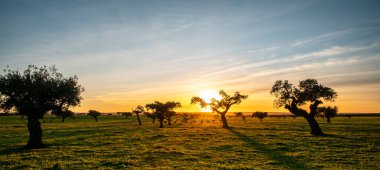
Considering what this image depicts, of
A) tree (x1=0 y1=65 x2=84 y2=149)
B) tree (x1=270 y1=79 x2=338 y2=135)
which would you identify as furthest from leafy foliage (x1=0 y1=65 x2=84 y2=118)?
tree (x1=270 y1=79 x2=338 y2=135)

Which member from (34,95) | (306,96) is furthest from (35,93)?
(306,96)

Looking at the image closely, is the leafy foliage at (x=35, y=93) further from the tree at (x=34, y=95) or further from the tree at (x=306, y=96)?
the tree at (x=306, y=96)

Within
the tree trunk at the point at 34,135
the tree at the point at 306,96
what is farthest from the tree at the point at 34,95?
the tree at the point at 306,96

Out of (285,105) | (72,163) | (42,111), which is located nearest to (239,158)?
(72,163)

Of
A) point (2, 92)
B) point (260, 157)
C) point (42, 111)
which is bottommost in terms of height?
point (260, 157)

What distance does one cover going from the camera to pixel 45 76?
36.3 m

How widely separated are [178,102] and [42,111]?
200 ft

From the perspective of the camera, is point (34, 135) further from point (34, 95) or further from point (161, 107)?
point (161, 107)

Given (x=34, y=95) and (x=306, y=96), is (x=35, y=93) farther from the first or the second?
(x=306, y=96)

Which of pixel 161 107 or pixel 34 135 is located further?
pixel 161 107

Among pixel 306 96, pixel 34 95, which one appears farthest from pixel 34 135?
pixel 306 96

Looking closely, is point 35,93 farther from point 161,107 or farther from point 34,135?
point 161,107

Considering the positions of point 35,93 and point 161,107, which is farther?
point 161,107

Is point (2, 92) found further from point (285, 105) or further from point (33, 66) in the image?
point (285, 105)
